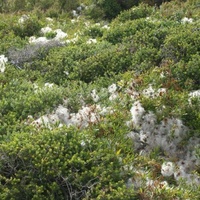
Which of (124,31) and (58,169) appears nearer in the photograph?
(58,169)

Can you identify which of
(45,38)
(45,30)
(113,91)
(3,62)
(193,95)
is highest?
(193,95)

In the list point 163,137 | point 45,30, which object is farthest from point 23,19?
point 163,137

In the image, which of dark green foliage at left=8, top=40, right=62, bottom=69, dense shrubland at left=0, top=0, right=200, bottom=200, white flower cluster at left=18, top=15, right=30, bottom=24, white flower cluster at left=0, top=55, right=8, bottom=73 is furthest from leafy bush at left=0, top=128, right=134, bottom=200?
white flower cluster at left=18, top=15, right=30, bottom=24

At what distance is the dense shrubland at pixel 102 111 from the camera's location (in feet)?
23.4

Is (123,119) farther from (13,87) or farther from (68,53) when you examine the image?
(68,53)

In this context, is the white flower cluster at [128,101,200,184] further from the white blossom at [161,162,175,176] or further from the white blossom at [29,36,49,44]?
the white blossom at [29,36,49,44]

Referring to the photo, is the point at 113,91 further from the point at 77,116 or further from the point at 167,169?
the point at 167,169

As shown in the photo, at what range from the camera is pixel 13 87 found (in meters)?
10.3

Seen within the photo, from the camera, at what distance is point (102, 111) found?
9289 millimetres

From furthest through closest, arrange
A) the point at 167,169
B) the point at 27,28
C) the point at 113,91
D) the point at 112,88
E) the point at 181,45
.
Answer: the point at 27,28, the point at 181,45, the point at 112,88, the point at 113,91, the point at 167,169

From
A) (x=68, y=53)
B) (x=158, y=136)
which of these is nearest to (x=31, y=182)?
(x=158, y=136)

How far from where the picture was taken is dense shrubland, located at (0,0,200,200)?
712 centimetres

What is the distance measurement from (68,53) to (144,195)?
22.2ft

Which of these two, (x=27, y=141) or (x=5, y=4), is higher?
(x=27, y=141)
